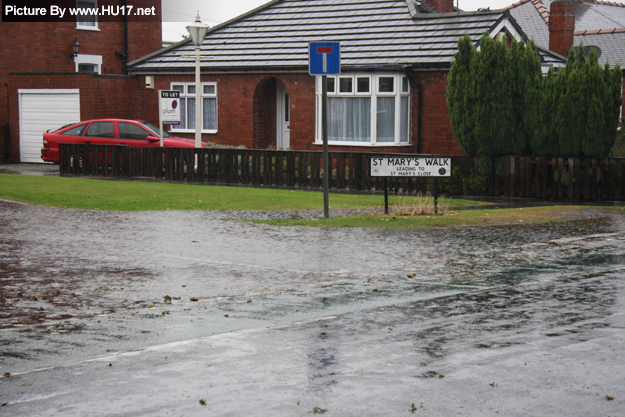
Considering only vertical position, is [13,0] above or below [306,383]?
above

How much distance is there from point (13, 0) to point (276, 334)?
29655 mm

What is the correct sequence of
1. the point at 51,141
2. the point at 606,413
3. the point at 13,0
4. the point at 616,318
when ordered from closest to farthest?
1. the point at 606,413
2. the point at 616,318
3. the point at 51,141
4. the point at 13,0

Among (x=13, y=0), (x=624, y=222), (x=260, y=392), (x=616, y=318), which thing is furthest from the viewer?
(x=13, y=0)

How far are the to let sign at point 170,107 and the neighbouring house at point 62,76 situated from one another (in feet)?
23.6

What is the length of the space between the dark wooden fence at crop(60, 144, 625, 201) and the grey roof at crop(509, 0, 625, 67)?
67.6ft

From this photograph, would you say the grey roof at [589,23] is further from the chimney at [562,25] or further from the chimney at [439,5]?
the chimney at [439,5]

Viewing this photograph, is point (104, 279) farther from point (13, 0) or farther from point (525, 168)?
point (13, 0)

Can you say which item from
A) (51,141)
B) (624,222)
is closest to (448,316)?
(624,222)

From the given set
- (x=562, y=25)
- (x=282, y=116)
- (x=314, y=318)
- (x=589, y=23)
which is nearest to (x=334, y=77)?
(x=282, y=116)

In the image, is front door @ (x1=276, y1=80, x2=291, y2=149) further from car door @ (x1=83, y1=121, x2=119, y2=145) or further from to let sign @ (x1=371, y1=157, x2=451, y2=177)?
to let sign @ (x1=371, y1=157, x2=451, y2=177)

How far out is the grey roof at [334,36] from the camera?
2703 cm

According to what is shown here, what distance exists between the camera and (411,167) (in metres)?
16.0

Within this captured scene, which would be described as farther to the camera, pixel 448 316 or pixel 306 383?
pixel 448 316

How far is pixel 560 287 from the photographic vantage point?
29.8 feet
